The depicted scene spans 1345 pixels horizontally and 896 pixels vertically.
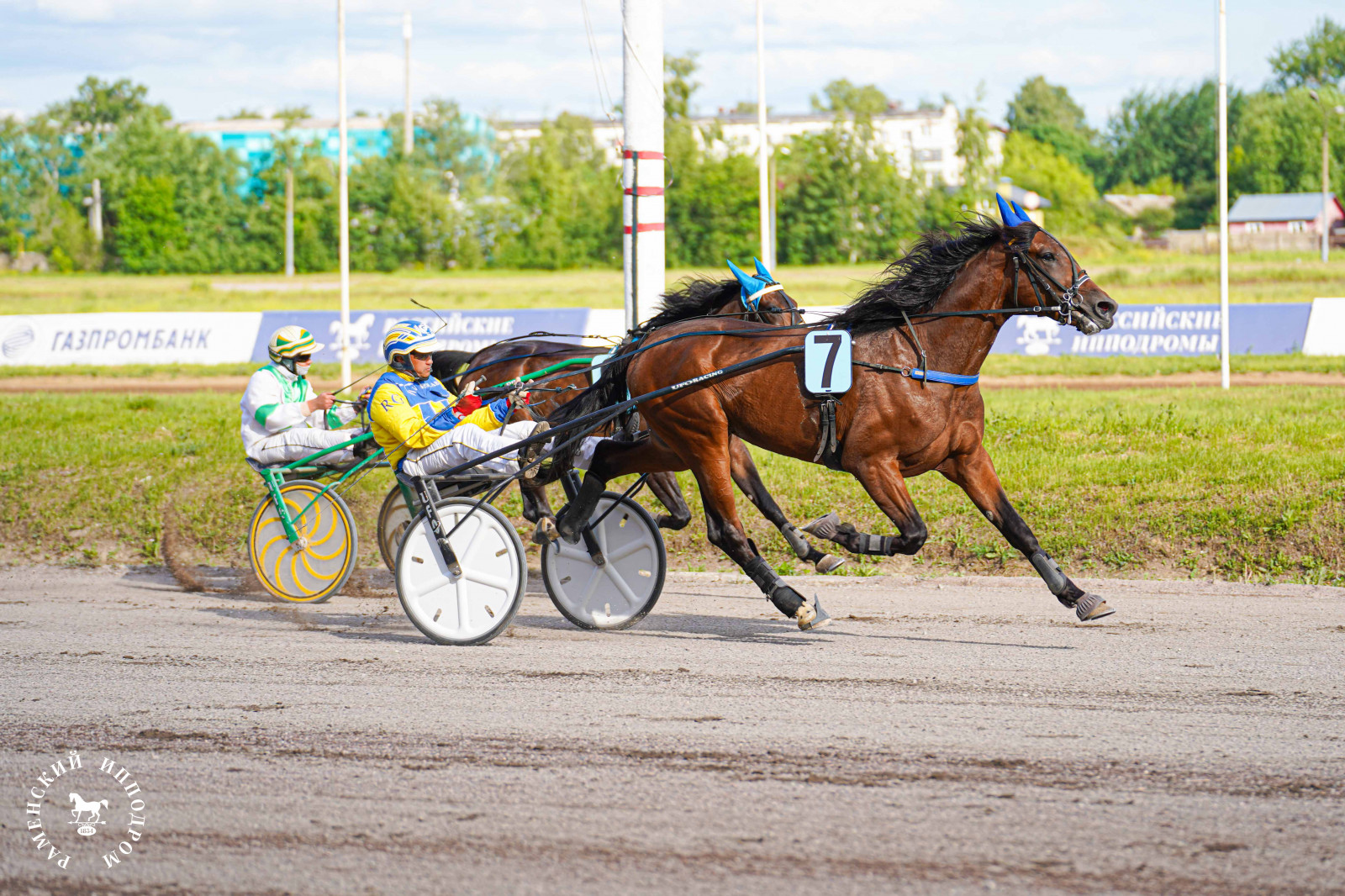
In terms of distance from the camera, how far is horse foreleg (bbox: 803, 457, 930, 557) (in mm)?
5852

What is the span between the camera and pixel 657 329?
674 cm

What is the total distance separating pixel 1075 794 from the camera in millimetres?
3854

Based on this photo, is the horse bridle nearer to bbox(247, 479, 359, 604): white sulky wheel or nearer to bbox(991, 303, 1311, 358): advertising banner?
bbox(247, 479, 359, 604): white sulky wheel

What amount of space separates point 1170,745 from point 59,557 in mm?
7606

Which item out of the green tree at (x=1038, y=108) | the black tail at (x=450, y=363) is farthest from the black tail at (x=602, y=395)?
the green tree at (x=1038, y=108)

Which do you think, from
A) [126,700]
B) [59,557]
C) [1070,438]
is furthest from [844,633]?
[59,557]

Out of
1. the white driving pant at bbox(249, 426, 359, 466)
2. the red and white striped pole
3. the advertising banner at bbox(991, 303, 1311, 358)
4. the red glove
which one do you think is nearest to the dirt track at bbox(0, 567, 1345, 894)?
the white driving pant at bbox(249, 426, 359, 466)

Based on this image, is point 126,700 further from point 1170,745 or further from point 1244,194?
point 1244,194

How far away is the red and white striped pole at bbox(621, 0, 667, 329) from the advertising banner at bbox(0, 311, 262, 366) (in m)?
13.2

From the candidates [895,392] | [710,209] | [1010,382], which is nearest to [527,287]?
[710,209]

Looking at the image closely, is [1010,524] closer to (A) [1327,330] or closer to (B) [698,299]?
(B) [698,299]

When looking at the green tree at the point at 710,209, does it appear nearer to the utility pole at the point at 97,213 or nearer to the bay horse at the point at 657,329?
the utility pole at the point at 97,213

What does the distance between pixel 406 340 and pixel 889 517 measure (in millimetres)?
2687

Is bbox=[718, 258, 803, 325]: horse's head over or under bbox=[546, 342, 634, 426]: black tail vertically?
over
